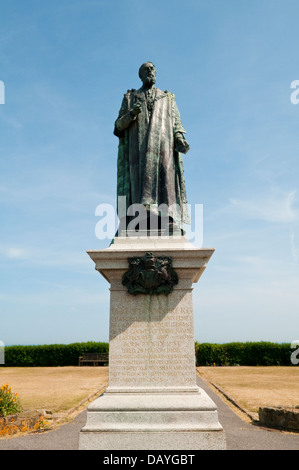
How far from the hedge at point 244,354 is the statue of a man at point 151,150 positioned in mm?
24701

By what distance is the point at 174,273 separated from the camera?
554cm

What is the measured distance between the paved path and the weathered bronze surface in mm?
3106

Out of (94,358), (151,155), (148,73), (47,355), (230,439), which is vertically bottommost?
(94,358)

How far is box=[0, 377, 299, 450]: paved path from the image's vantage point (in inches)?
256

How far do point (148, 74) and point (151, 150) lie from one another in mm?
1526

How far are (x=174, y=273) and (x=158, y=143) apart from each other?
2.38 meters

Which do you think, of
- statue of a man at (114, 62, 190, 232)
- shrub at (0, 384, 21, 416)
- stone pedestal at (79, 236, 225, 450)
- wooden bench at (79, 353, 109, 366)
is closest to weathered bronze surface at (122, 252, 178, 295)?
stone pedestal at (79, 236, 225, 450)

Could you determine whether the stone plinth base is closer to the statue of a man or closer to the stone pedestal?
the stone pedestal

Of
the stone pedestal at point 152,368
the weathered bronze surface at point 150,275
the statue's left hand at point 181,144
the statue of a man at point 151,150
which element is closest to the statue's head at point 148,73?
the statue of a man at point 151,150

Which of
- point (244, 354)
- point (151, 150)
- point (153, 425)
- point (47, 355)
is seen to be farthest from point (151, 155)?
point (47, 355)

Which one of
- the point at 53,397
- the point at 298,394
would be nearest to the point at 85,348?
the point at 53,397

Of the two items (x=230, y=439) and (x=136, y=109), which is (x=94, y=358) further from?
(x=136, y=109)

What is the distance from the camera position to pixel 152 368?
207 inches
